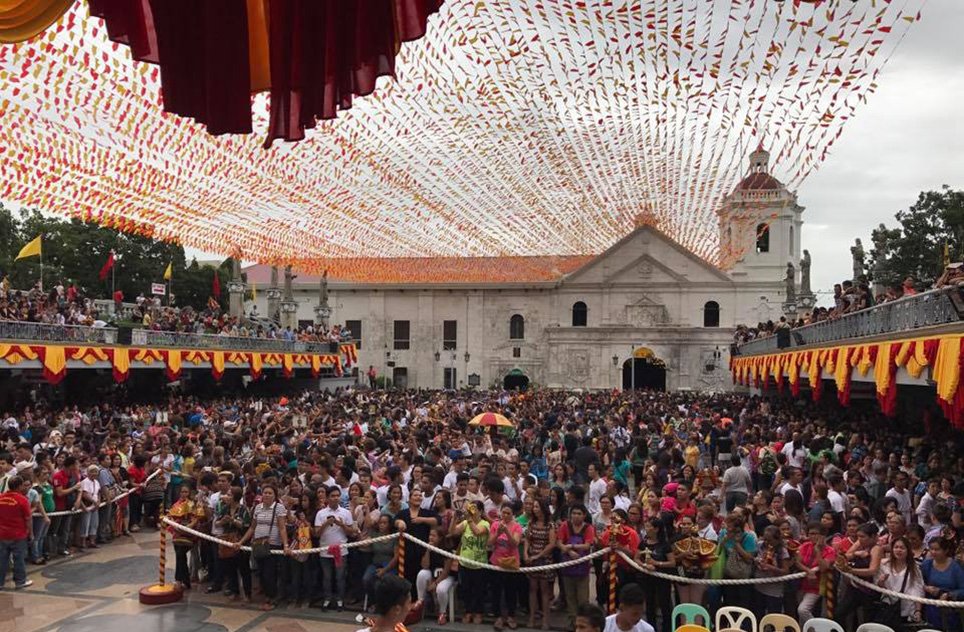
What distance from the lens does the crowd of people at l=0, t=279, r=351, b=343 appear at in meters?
23.5

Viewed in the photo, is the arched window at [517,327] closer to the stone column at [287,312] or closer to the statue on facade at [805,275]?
the stone column at [287,312]

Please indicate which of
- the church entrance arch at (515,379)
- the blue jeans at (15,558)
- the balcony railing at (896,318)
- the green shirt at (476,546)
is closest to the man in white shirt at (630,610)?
the green shirt at (476,546)

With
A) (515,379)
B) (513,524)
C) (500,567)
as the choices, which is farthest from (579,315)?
(500,567)

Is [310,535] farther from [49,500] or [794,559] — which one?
[794,559]

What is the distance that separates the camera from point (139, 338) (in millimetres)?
26312

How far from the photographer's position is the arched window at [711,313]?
5397cm

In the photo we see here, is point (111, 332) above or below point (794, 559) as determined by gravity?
above

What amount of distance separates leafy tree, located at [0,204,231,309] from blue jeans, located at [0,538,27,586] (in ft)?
157

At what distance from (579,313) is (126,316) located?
31576mm

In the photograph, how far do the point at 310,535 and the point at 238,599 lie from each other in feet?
4.11

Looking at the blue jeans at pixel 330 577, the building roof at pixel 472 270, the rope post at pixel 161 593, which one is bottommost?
the rope post at pixel 161 593

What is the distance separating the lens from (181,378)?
34.7 m

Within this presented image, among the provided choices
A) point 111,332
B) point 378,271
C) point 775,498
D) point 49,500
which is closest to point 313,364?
point 378,271

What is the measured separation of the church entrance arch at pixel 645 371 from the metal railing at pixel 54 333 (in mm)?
35723
